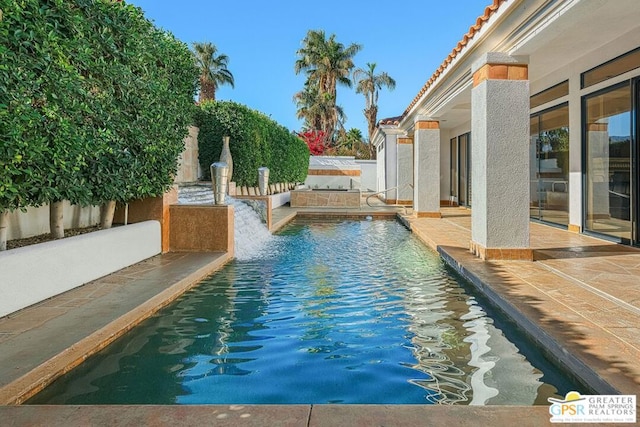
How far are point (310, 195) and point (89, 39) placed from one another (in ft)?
45.7

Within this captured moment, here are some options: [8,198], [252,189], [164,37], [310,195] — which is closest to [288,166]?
[310,195]

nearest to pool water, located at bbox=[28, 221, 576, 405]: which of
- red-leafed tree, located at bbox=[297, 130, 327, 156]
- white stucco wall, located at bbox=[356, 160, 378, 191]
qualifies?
white stucco wall, located at bbox=[356, 160, 378, 191]

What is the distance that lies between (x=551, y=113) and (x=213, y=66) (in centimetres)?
3435

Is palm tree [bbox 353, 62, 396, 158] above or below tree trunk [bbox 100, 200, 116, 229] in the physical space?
above

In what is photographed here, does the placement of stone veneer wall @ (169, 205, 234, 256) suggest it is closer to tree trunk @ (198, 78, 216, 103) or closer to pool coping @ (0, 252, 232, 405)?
pool coping @ (0, 252, 232, 405)

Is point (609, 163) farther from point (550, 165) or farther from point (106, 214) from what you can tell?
point (106, 214)

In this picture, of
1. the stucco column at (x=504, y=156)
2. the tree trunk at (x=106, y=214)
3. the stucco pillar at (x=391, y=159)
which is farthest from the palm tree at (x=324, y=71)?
the tree trunk at (x=106, y=214)

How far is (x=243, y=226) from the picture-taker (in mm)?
10312

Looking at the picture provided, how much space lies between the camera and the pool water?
9.71ft

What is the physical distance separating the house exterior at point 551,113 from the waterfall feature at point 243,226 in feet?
12.9

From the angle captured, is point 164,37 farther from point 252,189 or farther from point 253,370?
point 252,189

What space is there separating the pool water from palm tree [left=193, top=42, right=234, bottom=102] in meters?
36.1

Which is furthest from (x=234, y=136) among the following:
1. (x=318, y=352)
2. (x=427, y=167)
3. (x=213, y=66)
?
(x=213, y=66)

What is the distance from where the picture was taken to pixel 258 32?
35.0 m
